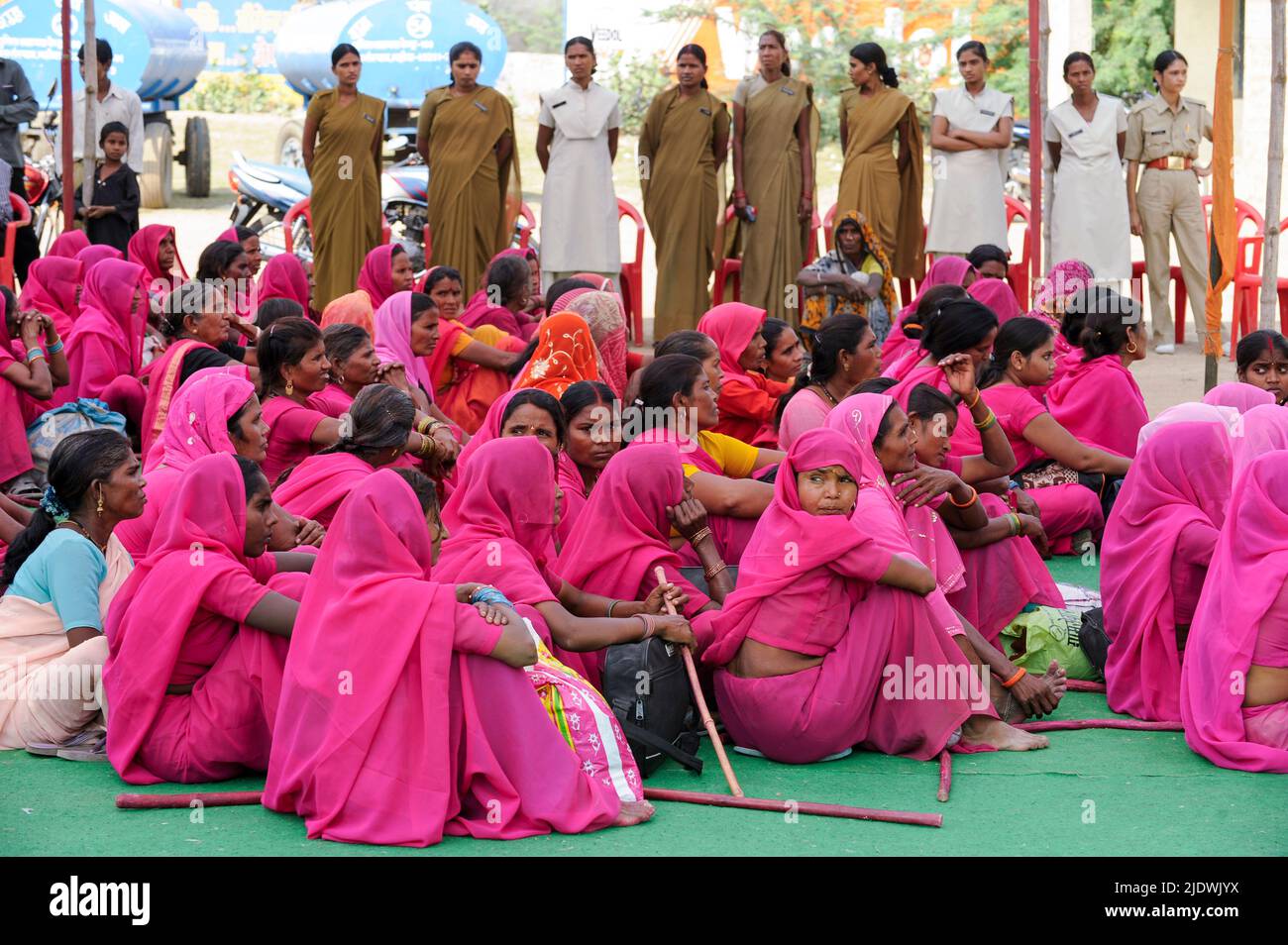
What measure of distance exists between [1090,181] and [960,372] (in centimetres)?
→ 583

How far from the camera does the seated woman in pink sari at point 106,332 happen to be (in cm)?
721

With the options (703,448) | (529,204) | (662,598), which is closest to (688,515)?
(662,598)

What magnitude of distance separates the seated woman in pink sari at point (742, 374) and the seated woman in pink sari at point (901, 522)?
Answer: 5.76ft

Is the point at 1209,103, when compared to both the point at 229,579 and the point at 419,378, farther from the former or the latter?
the point at 229,579

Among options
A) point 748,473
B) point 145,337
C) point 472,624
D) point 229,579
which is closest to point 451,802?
point 472,624

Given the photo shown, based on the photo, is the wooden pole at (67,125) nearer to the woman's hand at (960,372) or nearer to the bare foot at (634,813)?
the woman's hand at (960,372)

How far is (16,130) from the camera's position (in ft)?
34.0

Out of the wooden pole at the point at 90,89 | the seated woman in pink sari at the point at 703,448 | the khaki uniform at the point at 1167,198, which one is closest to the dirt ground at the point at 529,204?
the khaki uniform at the point at 1167,198

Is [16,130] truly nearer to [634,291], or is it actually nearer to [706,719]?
[634,291]

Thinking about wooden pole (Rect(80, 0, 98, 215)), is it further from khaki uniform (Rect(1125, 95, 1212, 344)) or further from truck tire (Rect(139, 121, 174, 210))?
truck tire (Rect(139, 121, 174, 210))

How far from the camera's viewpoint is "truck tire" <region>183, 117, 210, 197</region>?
1869 centimetres

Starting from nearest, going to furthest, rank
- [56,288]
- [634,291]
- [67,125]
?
[56,288], [67,125], [634,291]

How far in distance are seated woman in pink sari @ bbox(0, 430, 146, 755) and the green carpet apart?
109mm

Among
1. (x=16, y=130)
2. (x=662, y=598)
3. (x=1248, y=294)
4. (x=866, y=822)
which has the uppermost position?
(x=16, y=130)
